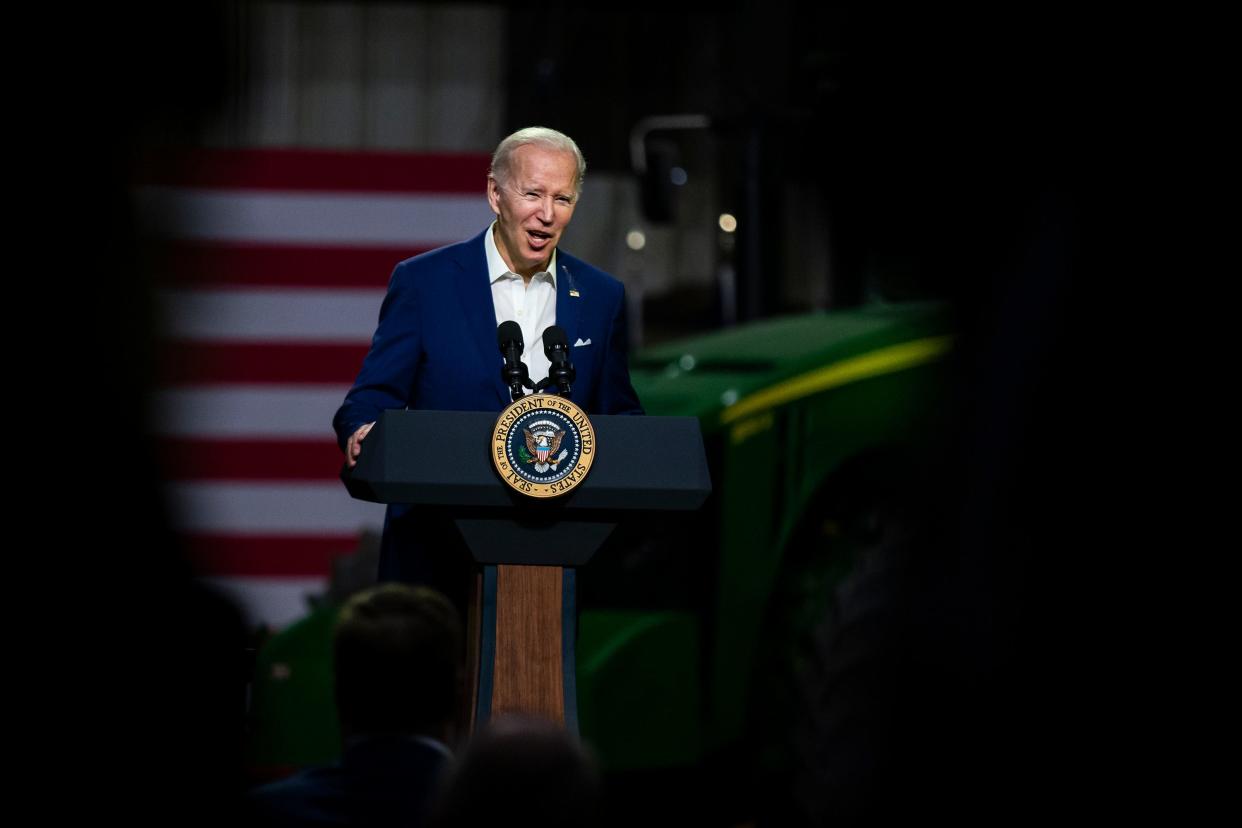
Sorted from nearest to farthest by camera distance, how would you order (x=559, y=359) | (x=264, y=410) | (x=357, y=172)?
1. (x=559, y=359)
2. (x=357, y=172)
3. (x=264, y=410)

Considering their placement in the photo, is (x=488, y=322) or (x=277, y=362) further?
(x=277, y=362)

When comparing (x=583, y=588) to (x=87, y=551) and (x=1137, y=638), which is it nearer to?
(x=1137, y=638)

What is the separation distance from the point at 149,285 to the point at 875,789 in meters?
2.64

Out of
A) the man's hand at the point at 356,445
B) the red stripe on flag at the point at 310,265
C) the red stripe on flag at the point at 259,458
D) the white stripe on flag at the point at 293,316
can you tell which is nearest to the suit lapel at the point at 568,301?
the man's hand at the point at 356,445

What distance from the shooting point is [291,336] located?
18.1 ft

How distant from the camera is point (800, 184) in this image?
5.08 metres

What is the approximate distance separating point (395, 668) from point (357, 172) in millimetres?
3379

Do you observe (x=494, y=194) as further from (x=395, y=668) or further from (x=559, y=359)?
(x=395, y=668)

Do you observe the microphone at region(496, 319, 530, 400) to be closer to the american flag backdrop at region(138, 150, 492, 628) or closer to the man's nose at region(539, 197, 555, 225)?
the man's nose at region(539, 197, 555, 225)

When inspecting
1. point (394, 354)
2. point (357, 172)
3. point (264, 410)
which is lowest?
point (264, 410)

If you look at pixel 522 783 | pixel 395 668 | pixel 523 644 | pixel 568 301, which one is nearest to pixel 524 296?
pixel 568 301

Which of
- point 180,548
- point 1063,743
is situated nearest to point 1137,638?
point 1063,743

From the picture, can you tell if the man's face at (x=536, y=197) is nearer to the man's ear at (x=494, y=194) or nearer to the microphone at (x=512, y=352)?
the man's ear at (x=494, y=194)

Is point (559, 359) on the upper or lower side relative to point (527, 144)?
lower
